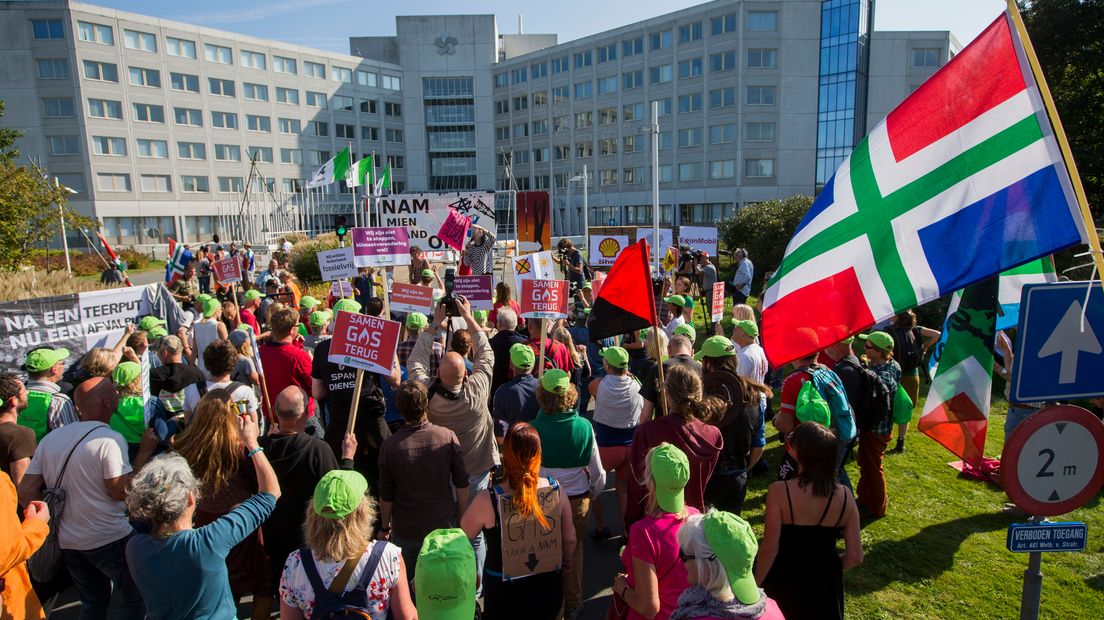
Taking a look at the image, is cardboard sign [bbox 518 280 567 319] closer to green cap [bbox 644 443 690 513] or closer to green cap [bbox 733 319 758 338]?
green cap [bbox 733 319 758 338]

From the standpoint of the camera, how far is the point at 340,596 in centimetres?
275

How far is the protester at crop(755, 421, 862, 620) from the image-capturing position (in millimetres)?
3385

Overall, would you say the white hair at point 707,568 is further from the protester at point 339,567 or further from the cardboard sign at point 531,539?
the protester at point 339,567

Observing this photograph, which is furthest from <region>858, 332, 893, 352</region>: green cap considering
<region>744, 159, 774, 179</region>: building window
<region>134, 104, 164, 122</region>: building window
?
<region>134, 104, 164, 122</region>: building window

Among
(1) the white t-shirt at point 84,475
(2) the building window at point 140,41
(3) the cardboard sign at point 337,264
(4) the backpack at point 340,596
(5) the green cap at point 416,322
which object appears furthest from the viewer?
(2) the building window at point 140,41

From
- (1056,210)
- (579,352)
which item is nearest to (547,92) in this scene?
(579,352)

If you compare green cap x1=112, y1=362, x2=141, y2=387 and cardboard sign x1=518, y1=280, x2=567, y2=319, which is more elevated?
cardboard sign x1=518, y1=280, x2=567, y2=319

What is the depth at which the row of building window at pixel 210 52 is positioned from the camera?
161ft

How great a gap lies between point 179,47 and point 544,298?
6178 centimetres

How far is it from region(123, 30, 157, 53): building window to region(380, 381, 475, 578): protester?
62516 millimetres

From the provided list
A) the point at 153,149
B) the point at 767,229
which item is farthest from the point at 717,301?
the point at 153,149

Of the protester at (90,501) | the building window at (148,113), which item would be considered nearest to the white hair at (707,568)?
the protester at (90,501)

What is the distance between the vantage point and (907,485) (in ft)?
22.4

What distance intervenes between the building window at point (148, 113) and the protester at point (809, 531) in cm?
6315
